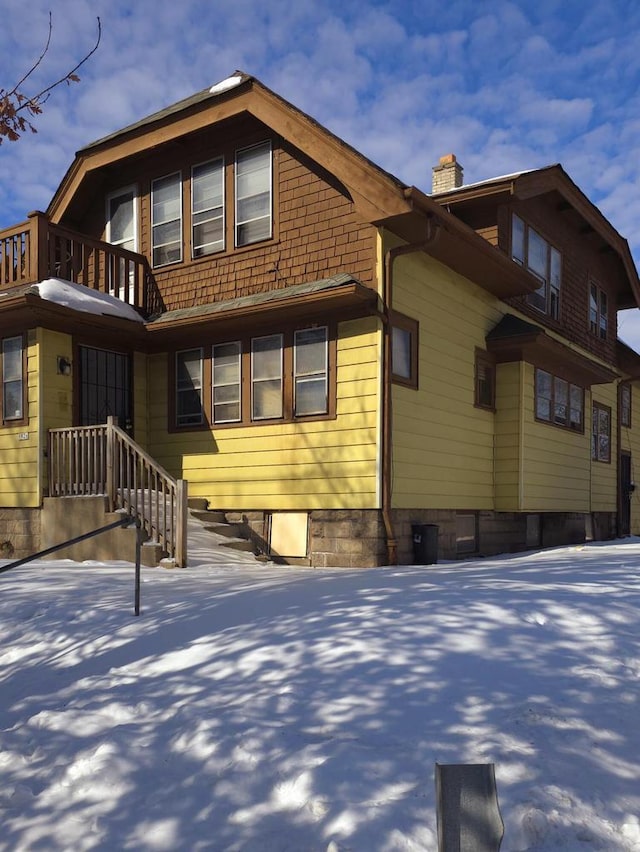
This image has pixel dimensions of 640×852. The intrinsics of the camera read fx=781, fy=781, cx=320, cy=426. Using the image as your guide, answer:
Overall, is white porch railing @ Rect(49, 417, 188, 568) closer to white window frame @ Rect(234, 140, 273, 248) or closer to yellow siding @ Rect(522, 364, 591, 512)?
white window frame @ Rect(234, 140, 273, 248)

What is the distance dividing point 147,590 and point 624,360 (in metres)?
17.9

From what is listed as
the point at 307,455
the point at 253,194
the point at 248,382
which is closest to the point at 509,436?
the point at 307,455

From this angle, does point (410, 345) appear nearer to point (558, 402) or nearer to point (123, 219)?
point (558, 402)

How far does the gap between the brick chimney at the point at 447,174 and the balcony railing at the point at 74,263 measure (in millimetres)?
7877

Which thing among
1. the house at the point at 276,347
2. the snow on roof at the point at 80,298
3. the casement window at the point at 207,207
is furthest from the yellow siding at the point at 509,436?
the snow on roof at the point at 80,298

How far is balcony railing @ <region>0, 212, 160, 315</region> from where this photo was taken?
13258mm

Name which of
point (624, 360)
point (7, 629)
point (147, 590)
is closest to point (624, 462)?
point (624, 360)

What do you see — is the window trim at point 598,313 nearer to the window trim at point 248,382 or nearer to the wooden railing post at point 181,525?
the window trim at point 248,382

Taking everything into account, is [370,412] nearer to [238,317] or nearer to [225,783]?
[238,317]

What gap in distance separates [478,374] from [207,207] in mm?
5980

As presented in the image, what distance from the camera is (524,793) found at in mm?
3797

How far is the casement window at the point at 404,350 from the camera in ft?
40.4

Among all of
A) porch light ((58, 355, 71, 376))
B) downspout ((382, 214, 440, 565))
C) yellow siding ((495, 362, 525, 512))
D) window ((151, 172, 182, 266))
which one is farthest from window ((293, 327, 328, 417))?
yellow siding ((495, 362, 525, 512))

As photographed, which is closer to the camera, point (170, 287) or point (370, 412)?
point (370, 412)
